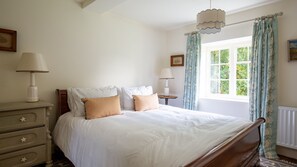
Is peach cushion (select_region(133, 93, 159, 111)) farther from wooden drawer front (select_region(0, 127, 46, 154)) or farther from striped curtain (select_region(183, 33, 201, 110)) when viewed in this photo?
wooden drawer front (select_region(0, 127, 46, 154))

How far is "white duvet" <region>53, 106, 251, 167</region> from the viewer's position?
1.20 metres

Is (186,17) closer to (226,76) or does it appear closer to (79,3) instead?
(226,76)

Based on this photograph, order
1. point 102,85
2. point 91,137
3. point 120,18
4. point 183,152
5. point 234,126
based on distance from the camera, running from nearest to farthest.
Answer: point 183,152
point 91,137
point 234,126
point 102,85
point 120,18

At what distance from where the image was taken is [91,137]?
1.67 metres

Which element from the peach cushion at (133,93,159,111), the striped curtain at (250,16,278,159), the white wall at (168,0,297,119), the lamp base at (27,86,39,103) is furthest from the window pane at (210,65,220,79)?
the lamp base at (27,86,39,103)

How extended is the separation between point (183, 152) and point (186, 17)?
2863mm

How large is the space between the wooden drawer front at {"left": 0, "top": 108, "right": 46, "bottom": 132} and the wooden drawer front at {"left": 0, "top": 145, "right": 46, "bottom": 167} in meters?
0.27

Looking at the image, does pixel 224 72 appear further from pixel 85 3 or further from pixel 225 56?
pixel 85 3

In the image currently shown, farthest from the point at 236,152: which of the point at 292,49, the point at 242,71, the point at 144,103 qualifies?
the point at 242,71

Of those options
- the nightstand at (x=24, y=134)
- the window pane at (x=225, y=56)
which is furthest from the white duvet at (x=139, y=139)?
the window pane at (x=225, y=56)

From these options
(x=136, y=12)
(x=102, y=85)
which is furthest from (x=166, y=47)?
(x=102, y=85)

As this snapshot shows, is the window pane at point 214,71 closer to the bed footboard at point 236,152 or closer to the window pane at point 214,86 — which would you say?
the window pane at point 214,86

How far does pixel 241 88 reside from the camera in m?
3.31

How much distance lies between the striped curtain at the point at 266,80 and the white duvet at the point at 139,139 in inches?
38.7
